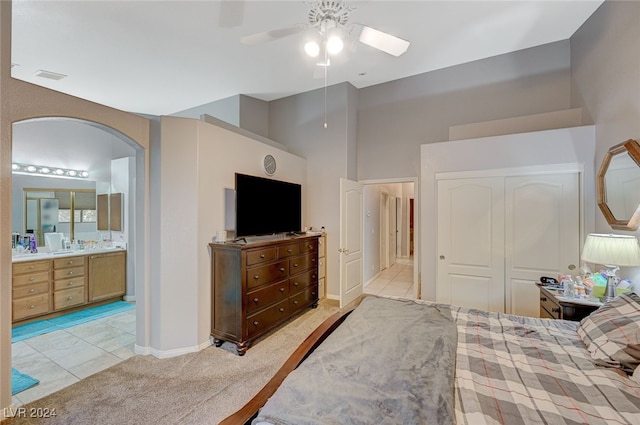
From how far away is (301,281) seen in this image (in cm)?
363

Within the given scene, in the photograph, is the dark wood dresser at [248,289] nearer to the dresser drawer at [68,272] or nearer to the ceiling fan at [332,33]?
the ceiling fan at [332,33]

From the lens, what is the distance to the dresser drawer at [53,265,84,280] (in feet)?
11.8

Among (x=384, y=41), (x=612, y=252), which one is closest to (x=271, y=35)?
(x=384, y=41)

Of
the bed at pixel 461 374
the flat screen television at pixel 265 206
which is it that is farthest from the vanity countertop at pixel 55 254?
the bed at pixel 461 374

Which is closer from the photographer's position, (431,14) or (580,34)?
(431,14)

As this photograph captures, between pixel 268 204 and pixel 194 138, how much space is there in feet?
3.76

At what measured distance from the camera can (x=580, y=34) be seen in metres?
3.01

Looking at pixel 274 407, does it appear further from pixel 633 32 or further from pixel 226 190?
pixel 633 32

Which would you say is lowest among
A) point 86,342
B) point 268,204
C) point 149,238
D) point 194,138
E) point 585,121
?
point 86,342

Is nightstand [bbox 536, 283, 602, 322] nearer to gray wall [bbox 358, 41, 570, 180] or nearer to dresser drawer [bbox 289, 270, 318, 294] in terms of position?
gray wall [bbox 358, 41, 570, 180]

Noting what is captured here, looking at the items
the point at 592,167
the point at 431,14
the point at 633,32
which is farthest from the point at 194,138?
the point at 592,167

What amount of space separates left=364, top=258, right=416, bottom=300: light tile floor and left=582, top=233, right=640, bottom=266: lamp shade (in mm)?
2630

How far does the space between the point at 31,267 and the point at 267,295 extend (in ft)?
10.3

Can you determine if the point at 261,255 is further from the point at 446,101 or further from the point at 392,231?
the point at 392,231
